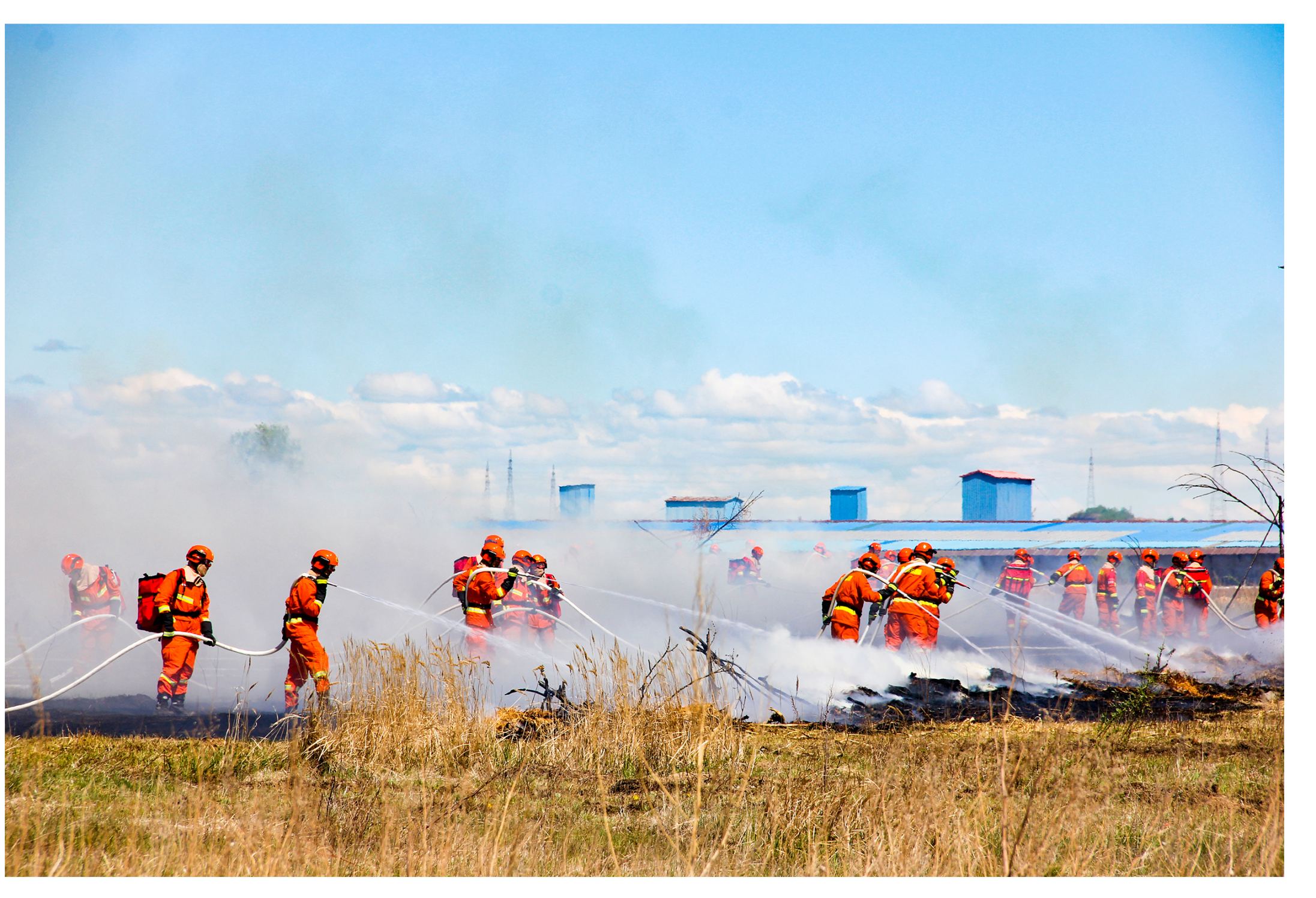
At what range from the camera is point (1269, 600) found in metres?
15.9

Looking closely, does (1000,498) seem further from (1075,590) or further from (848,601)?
(848,601)

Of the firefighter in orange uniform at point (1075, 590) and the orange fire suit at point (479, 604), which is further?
the firefighter in orange uniform at point (1075, 590)

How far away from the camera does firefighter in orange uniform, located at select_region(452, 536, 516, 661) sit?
503 inches

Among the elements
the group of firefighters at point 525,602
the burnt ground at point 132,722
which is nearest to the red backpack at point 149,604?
the group of firefighters at point 525,602

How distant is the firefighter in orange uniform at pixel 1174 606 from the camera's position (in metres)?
18.3

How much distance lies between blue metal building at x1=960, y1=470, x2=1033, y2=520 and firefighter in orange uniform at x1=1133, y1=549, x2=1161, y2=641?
19478 mm

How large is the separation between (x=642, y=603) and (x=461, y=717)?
22256 mm

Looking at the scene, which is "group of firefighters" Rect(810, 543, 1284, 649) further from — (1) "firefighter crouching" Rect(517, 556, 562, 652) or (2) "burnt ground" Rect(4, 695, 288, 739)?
(2) "burnt ground" Rect(4, 695, 288, 739)

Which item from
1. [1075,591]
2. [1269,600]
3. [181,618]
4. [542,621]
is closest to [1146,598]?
[1075,591]

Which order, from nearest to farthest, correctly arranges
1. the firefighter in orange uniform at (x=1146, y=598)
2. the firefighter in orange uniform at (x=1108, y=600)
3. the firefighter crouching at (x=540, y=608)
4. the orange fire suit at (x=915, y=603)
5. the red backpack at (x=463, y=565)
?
1. the orange fire suit at (x=915, y=603)
2. the red backpack at (x=463, y=565)
3. the firefighter crouching at (x=540, y=608)
4. the firefighter in orange uniform at (x=1146, y=598)
5. the firefighter in orange uniform at (x=1108, y=600)

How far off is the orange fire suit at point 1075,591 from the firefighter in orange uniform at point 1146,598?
1083mm

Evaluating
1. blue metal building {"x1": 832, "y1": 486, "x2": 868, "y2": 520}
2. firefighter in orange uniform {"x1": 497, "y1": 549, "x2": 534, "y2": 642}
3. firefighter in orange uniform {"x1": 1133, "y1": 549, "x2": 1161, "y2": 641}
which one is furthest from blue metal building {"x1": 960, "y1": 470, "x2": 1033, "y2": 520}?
firefighter in orange uniform {"x1": 497, "y1": 549, "x2": 534, "y2": 642}

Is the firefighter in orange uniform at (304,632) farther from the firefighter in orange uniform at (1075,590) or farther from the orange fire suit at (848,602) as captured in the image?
the firefighter in orange uniform at (1075,590)

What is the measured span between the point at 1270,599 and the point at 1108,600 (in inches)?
146
